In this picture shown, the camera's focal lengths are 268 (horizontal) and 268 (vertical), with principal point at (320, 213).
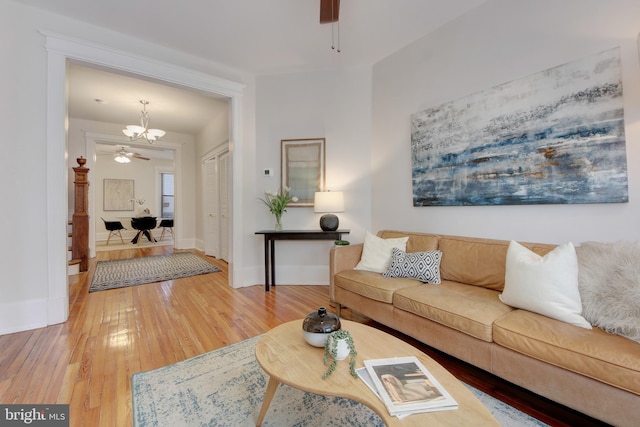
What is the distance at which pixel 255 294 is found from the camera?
3.32 meters

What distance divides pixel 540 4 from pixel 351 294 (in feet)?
9.02

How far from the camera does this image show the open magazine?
2.92 ft

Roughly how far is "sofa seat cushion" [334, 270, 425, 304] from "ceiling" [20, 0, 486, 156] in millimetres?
2468

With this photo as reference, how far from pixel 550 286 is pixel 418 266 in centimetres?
A: 91

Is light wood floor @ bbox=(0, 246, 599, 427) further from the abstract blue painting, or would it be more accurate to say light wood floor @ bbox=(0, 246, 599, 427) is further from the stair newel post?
the abstract blue painting

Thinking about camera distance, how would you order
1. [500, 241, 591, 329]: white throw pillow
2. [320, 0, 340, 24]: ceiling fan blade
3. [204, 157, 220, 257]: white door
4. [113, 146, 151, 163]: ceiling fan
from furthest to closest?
[113, 146, 151, 163]: ceiling fan < [204, 157, 220, 257]: white door < [320, 0, 340, 24]: ceiling fan blade < [500, 241, 591, 329]: white throw pillow

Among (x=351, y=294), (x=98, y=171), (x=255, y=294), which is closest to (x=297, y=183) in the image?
(x=255, y=294)

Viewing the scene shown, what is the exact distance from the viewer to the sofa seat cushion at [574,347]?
1.10m

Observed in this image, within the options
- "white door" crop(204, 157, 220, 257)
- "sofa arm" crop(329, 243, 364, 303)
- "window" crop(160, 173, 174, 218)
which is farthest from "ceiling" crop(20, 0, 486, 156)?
"window" crop(160, 173, 174, 218)

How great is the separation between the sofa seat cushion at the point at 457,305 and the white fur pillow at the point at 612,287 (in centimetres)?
39

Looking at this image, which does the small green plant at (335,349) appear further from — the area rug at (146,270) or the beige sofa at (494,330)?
the area rug at (146,270)

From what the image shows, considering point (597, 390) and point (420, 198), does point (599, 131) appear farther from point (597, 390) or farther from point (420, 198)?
point (597, 390)

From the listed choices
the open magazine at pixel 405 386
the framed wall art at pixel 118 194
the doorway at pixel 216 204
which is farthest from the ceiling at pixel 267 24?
the framed wall art at pixel 118 194

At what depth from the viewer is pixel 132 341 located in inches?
84.2
